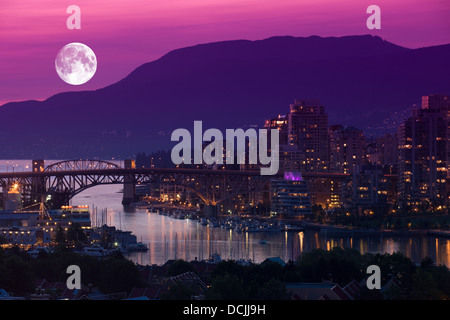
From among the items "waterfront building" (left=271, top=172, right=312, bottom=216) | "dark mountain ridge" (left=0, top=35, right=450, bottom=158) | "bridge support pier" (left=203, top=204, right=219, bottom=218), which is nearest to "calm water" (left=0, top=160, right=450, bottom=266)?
"waterfront building" (left=271, top=172, right=312, bottom=216)

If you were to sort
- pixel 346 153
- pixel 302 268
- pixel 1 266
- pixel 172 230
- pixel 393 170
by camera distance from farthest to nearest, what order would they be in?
pixel 346 153, pixel 393 170, pixel 172 230, pixel 302 268, pixel 1 266

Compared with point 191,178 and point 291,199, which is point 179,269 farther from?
point 191,178

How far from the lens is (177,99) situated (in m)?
173

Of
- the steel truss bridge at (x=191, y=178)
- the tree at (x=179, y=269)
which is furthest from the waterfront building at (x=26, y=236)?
the steel truss bridge at (x=191, y=178)

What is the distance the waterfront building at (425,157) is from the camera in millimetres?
61500

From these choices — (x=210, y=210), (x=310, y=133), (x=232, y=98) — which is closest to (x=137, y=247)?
(x=210, y=210)

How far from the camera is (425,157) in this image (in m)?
63.1

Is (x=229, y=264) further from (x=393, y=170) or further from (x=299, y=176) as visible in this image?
(x=393, y=170)

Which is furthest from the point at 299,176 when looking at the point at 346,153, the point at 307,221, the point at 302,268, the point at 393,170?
the point at 302,268

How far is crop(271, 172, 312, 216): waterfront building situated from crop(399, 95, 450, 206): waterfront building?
836 cm
